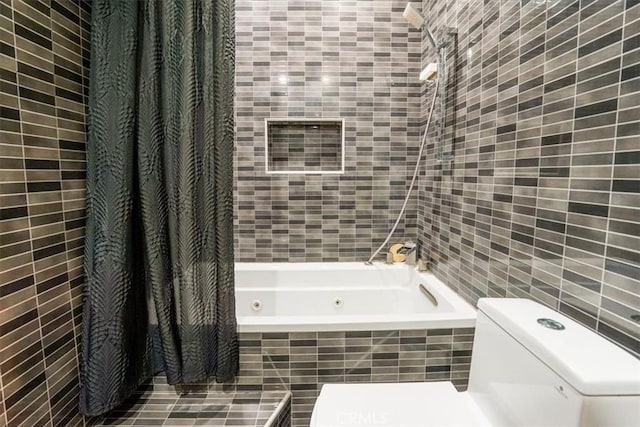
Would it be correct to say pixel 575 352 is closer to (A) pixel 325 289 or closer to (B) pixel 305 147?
(A) pixel 325 289

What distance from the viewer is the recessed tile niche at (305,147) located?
91.0 inches

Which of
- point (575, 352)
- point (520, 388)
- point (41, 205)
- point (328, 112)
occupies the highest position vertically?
point (328, 112)

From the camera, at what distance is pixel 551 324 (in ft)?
2.81

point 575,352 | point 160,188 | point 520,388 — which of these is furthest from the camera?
point 160,188

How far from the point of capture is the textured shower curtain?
1.21 meters

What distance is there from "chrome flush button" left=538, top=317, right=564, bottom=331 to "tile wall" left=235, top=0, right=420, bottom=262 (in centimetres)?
147

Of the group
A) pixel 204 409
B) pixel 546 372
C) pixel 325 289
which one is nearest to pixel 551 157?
pixel 546 372

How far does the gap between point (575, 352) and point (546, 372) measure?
0.26ft

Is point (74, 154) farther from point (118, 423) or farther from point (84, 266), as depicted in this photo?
point (118, 423)

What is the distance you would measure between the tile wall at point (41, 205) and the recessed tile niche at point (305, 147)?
122cm

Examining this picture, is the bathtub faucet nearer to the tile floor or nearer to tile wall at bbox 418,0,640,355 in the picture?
tile wall at bbox 418,0,640,355

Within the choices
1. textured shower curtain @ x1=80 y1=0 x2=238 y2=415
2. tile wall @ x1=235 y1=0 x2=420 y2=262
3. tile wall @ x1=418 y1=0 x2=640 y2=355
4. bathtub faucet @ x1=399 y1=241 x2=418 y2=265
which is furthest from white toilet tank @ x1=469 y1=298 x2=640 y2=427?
tile wall @ x1=235 y1=0 x2=420 y2=262

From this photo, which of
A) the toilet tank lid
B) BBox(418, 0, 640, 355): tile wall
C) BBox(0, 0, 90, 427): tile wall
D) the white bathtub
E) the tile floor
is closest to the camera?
the toilet tank lid

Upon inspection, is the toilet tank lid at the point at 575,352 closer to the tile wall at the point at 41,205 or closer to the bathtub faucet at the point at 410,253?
the bathtub faucet at the point at 410,253
